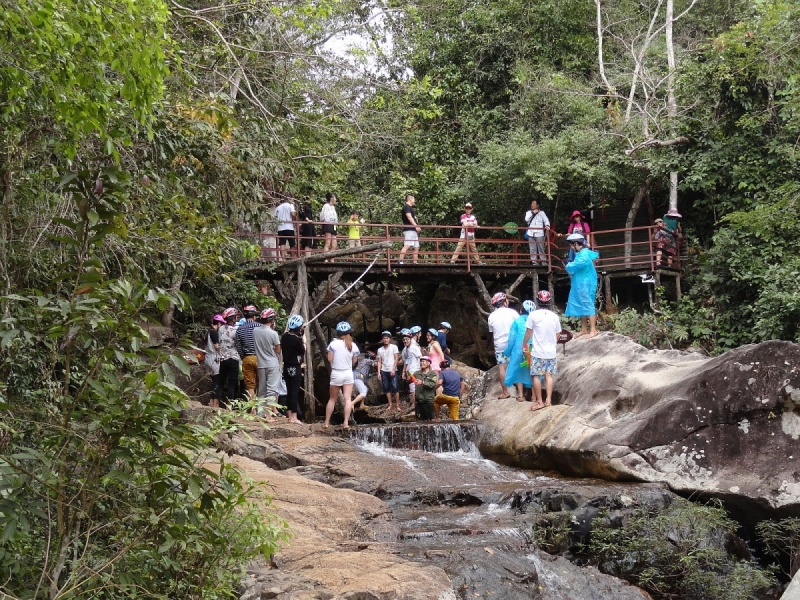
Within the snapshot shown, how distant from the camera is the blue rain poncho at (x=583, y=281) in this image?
11836 millimetres

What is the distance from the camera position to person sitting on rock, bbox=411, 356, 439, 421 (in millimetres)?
13078

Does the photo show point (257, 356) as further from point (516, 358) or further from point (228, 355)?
point (516, 358)

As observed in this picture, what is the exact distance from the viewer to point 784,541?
788 cm

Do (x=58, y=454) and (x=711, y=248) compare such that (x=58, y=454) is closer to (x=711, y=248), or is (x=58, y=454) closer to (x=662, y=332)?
(x=662, y=332)

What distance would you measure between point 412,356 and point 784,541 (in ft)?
25.4

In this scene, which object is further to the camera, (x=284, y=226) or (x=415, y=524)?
(x=284, y=226)

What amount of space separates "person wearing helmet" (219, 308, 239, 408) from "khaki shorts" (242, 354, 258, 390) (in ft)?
0.65

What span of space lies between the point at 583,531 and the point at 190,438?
415 cm

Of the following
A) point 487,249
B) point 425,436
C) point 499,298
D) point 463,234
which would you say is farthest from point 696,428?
point 487,249

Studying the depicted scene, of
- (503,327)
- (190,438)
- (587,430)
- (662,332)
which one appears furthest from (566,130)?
(190,438)

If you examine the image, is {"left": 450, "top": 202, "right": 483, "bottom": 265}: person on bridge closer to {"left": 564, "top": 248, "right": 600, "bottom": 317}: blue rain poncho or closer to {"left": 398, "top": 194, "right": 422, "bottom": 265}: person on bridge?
{"left": 398, "top": 194, "right": 422, "bottom": 265}: person on bridge

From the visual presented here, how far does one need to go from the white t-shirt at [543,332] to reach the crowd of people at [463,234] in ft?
18.9

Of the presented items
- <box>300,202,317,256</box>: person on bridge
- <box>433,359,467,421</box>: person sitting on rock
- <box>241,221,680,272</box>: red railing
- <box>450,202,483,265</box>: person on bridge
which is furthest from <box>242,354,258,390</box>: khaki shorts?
<box>450,202,483,265</box>: person on bridge

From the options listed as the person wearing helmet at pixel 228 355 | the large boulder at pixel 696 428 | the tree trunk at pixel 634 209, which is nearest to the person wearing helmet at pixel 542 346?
the large boulder at pixel 696 428
